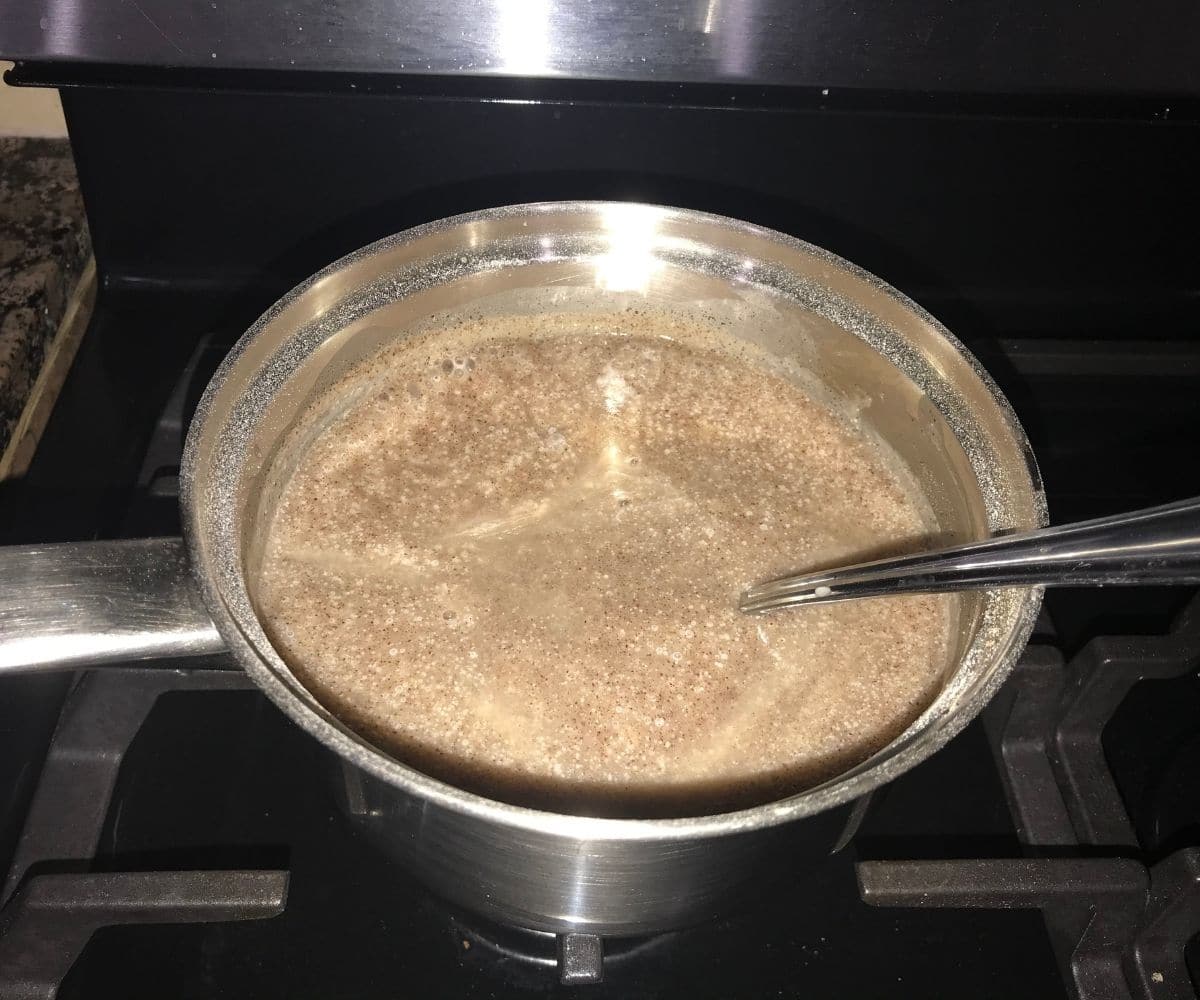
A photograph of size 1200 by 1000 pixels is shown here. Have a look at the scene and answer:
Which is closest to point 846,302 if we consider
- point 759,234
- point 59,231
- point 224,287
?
point 759,234

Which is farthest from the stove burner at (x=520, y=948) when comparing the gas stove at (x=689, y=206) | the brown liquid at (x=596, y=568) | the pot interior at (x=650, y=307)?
the pot interior at (x=650, y=307)

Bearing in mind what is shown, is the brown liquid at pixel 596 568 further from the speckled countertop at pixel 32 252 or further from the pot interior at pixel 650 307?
the speckled countertop at pixel 32 252

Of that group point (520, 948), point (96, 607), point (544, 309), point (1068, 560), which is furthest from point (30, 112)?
point (1068, 560)

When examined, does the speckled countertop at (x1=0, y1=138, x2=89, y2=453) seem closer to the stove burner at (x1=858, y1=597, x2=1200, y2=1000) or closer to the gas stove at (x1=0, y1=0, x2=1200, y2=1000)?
the gas stove at (x1=0, y1=0, x2=1200, y2=1000)

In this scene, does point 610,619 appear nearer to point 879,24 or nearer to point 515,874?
point 515,874

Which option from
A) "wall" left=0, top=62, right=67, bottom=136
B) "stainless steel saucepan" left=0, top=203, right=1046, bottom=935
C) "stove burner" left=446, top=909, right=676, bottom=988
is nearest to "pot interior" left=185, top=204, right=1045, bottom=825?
"stainless steel saucepan" left=0, top=203, right=1046, bottom=935
